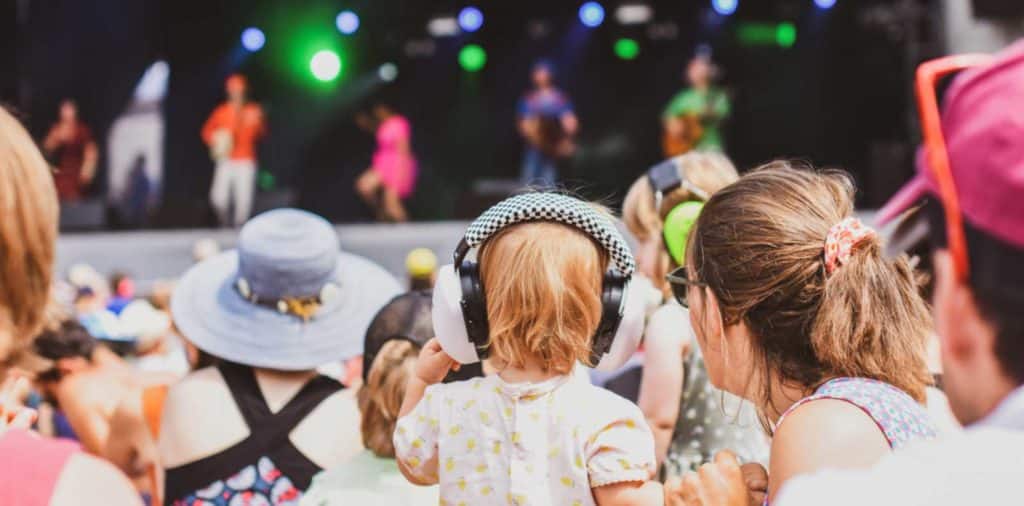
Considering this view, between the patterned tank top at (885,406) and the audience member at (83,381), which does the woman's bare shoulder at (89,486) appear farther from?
the audience member at (83,381)

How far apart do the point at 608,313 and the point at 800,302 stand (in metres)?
0.31

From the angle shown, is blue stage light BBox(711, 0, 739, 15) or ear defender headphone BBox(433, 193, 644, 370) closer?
ear defender headphone BBox(433, 193, 644, 370)

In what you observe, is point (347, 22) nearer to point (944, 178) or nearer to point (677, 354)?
point (677, 354)

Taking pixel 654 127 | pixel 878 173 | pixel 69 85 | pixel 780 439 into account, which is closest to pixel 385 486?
pixel 780 439

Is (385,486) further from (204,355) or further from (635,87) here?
(635,87)

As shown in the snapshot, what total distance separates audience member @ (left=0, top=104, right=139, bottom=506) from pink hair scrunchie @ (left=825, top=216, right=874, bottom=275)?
1003mm

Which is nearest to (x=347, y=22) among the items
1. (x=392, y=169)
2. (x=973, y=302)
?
(x=392, y=169)

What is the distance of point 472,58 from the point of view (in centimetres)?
1509

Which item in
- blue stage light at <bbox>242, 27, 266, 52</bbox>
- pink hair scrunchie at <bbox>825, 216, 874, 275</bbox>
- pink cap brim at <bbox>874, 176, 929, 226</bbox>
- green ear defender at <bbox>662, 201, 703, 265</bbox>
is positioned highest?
pink cap brim at <bbox>874, 176, 929, 226</bbox>

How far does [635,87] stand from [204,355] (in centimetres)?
1297

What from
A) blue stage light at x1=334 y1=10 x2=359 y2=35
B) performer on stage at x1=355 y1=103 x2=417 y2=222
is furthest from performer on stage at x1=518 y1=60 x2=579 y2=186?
blue stage light at x1=334 y1=10 x2=359 y2=35

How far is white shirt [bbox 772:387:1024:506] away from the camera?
788 millimetres

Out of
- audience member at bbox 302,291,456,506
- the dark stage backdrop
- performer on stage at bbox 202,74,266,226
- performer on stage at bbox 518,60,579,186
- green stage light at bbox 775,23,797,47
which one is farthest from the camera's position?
green stage light at bbox 775,23,797,47

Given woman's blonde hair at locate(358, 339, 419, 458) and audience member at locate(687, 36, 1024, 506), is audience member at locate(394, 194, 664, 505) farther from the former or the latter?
audience member at locate(687, 36, 1024, 506)
